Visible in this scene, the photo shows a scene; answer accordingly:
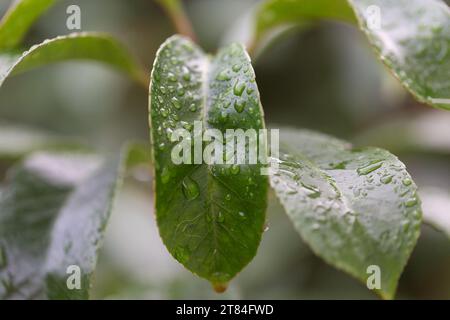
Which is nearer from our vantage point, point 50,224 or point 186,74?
point 186,74

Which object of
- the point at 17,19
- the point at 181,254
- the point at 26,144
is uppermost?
the point at 17,19

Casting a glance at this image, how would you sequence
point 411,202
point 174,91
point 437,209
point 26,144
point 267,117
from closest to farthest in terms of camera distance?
point 411,202 < point 174,91 < point 437,209 < point 26,144 < point 267,117

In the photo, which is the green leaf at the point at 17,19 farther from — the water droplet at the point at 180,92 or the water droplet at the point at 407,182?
the water droplet at the point at 407,182

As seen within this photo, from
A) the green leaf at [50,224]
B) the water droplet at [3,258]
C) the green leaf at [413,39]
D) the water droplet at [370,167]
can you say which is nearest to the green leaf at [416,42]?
the green leaf at [413,39]

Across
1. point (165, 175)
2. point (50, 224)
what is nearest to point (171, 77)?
point (165, 175)

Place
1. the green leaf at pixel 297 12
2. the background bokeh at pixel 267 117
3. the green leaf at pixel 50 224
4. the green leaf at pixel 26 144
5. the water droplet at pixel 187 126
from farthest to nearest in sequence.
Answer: the background bokeh at pixel 267 117, the green leaf at pixel 26 144, the green leaf at pixel 297 12, the green leaf at pixel 50 224, the water droplet at pixel 187 126

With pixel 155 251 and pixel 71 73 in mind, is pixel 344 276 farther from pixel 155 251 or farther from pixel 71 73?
pixel 71 73

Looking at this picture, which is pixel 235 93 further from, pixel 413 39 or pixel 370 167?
pixel 413 39

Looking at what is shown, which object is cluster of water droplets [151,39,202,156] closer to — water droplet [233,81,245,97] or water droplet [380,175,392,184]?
water droplet [233,81,245,97]
